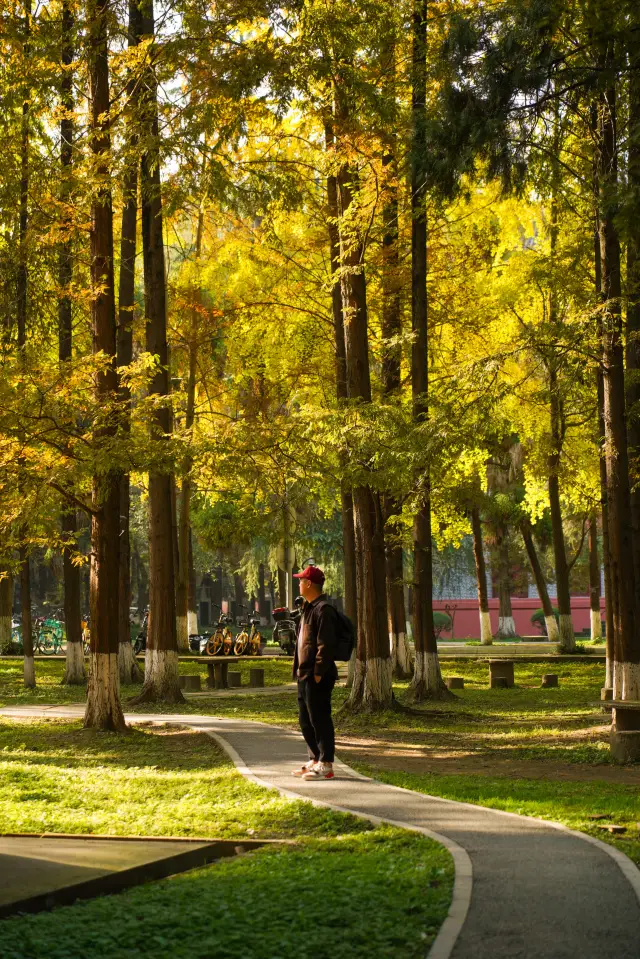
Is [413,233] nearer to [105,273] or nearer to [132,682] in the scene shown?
[105,273]

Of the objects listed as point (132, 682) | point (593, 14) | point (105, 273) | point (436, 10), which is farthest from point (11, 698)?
point (593, 14)

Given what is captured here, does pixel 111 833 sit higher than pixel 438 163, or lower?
lower

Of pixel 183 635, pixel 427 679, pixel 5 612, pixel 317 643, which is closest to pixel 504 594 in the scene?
pixel 183 635

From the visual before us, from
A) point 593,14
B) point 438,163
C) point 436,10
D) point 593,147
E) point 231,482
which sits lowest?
point 231,482

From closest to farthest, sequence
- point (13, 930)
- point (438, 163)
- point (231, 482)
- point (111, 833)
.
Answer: point (13, 930)
point (111, 833)
point (438, 163)
point (231, 482)

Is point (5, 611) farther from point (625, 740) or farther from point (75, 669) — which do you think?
point (625, 740)

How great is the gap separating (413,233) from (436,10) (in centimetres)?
371

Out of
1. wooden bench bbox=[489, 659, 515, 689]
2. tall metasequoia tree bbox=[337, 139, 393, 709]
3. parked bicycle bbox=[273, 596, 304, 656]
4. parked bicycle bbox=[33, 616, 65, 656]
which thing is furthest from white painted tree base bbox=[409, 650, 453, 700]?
parked bicycle bbox=[33, 616, 65, 656]

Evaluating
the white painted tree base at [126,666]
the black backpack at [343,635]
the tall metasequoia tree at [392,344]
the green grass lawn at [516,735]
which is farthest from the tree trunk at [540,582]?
the black backpack at [343,635]

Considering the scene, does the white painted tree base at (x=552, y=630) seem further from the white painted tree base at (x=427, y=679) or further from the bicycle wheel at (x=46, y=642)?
the white painted tree base at (x=427, y=679)

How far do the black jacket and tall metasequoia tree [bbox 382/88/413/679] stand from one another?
25.0ft

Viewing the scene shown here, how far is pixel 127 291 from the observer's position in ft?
76.0

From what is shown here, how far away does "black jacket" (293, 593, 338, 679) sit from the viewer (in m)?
10.0

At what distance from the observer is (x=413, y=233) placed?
19.7 metres
